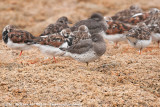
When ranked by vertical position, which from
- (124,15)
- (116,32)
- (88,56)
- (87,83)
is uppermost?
(124,15)

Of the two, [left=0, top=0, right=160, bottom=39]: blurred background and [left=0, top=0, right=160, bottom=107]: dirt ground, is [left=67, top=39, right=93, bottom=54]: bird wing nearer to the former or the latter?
[left=0, top=0, right=160, bottom=107]: dirt ground

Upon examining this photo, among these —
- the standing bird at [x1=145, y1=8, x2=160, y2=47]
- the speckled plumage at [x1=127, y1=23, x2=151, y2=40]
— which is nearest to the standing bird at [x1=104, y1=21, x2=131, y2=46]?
the standing bird at [x1=145, y1=8, x2=160, y2=47]

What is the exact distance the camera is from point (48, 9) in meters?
19.5

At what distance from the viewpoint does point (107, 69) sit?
737cm

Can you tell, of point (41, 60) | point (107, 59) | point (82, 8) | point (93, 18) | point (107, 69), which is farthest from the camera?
→ point (82, 8)

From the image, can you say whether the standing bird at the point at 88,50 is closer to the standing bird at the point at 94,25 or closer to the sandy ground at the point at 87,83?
the sandy ground at the point at 87,83

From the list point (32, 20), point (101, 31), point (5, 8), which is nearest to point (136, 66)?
point (101, 31)

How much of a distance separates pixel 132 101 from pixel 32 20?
1274 centimetres

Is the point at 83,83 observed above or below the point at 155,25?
below

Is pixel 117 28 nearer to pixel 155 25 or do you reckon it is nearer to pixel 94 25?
pixel 94 25

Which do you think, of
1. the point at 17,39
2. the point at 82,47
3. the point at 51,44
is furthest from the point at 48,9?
the point at 82,47

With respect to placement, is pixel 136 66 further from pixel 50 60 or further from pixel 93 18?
pixel 93 18

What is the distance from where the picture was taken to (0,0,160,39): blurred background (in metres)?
16.5

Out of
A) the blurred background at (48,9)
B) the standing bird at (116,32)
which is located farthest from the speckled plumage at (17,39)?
the blurred background at (48,9)
